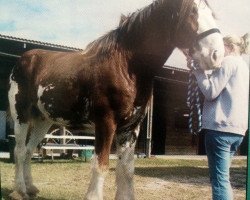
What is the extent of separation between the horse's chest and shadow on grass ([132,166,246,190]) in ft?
1.55

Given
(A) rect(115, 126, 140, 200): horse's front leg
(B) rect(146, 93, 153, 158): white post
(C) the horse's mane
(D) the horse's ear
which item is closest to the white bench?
→ (A) rect(115, 126, 140, 200): horse's front leg

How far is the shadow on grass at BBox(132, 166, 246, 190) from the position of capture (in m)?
2.19

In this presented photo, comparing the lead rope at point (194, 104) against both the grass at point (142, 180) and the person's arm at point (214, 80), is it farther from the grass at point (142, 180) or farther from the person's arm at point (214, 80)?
the grass at point (142, 180)

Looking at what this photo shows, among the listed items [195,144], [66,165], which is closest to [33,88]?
[66,165]

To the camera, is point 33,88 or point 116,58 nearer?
point 116,58

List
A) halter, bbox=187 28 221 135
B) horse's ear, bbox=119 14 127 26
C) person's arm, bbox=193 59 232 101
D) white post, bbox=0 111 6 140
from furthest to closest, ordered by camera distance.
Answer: white post, bbox=0 111 6 140, horse's ear, bbox=119 14 127 26, halter, bbox=187 28 221 135, person's arm, bbox=193 59 232 101

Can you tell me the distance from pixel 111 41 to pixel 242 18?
74 centimetres

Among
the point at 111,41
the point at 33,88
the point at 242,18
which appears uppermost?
the point at 242,18

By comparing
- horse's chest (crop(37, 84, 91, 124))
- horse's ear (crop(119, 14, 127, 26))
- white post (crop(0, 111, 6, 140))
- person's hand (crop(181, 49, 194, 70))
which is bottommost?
white post (crop(0, 111, 6, 140))

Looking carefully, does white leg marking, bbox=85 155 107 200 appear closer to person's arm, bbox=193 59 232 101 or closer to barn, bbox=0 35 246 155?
barn, bbox=0 35 246 155

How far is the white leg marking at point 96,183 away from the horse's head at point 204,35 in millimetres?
706

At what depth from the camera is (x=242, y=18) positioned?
2.15 metres

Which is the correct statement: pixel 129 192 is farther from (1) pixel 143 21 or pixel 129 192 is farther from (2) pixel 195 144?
(1) pixel 143 21

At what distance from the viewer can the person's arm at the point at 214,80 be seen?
1834 millimetres
